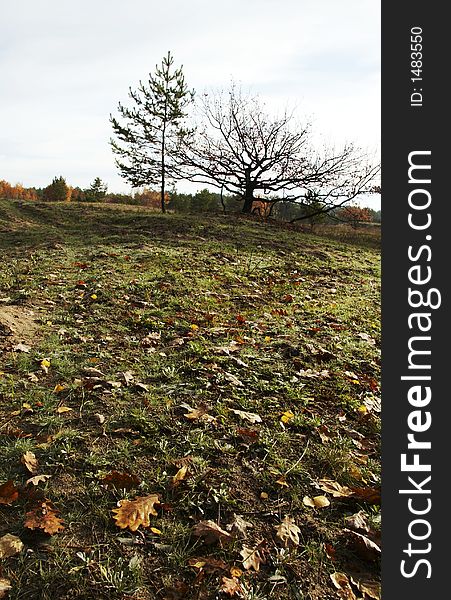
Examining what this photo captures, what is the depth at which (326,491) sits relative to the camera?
276 centimetres

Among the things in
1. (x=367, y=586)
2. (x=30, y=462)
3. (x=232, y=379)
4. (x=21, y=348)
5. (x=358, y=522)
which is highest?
(x=21, y=348)

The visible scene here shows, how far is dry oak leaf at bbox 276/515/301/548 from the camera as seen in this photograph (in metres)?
2.36

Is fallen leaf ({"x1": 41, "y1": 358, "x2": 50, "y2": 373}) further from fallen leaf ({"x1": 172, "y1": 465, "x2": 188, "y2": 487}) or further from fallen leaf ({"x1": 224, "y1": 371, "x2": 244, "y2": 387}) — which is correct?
fallen leaf ({"x1": 172, "y1": 465, "x2": 188, "y2": 487})

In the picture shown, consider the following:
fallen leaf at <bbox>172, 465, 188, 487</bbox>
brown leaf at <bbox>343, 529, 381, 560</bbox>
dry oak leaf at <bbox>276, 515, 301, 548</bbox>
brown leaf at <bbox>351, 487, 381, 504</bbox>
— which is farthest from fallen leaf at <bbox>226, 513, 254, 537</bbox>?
brown leaf at <bbox>351, 487, 381, 504</bbox>

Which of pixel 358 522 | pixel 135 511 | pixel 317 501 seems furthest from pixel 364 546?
pixel 135 511

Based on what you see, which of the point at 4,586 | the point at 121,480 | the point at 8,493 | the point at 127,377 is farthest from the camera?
the point at 127,377

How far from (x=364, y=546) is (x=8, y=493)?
187 centimetres

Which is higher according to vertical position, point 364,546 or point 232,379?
point 232,379

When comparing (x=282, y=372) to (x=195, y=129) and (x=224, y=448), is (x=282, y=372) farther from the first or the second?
(x=195, y=129)

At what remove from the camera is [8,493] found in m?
2.49

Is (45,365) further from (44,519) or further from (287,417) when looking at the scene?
(287,417)

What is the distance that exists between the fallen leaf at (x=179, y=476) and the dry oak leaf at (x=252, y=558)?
55 centimetres

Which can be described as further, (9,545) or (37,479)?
(37,479)

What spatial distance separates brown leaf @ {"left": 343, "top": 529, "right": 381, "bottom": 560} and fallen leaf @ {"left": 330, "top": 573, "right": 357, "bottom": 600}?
0.18m
